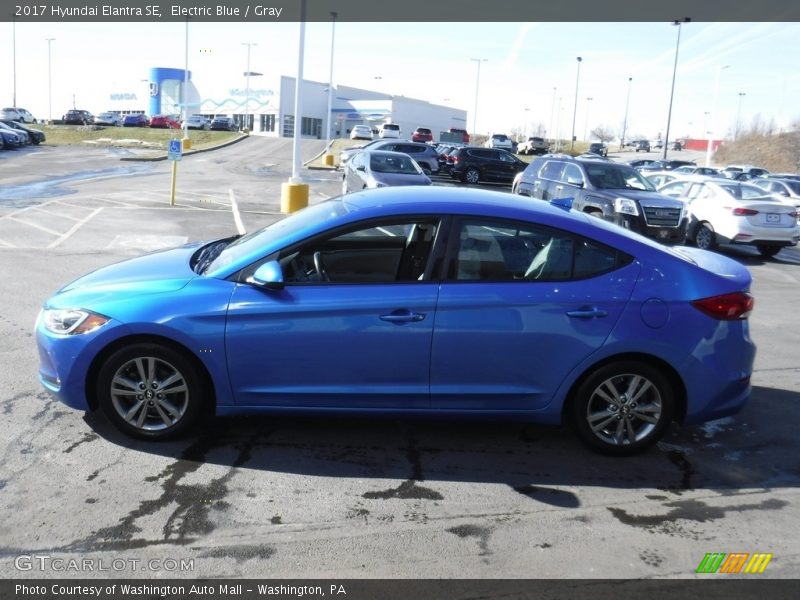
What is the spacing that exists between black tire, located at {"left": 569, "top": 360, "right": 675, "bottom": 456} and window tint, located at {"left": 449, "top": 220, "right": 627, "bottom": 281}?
654mm

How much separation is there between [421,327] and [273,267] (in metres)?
0.97

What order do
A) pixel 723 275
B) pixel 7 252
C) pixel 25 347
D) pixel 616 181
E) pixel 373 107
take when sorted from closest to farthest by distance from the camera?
pixel 723 275
pixel 25 347
pixel 7 252
pixel 616 181
pixel 373 107

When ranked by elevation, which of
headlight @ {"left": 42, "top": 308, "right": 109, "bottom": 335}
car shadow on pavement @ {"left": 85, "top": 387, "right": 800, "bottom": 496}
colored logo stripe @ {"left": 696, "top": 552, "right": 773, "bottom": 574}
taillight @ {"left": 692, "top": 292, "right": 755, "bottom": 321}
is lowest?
colored logo stripe @ {"left": 696, "top": 552, "right": 773, "bottom": 574}

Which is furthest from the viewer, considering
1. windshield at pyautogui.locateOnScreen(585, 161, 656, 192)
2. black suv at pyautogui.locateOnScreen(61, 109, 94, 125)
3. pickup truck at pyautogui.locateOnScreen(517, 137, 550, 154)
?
black suv at pyautogui.locateOnScreen(61, 109, 94, 125)

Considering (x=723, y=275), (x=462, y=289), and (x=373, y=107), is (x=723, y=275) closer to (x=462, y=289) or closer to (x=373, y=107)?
(x=462, y=289)

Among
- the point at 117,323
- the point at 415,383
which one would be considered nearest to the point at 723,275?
the point at 415,383

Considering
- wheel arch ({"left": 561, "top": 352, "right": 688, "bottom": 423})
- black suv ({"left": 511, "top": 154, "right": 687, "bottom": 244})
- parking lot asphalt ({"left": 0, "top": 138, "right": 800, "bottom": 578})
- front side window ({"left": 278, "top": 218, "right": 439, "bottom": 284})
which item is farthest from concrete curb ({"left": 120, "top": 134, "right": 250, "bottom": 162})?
wheel arch ({"left": 561, "top": 352, "right": 688, "bottom": 423})

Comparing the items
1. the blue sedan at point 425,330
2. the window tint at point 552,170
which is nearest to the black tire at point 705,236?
the window tint at point 552,170

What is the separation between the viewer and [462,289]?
4.44 meters

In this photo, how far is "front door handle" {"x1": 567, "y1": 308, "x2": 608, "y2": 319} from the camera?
4.45 m

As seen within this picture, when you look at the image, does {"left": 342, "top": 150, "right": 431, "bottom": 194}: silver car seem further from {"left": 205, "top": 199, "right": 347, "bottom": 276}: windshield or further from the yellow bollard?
{"left": 205, "top": 199, "right": 347, "bottom": 276}: windshield

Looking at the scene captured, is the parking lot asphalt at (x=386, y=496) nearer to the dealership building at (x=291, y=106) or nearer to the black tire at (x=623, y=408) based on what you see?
the black tire at (x=623, y=408)

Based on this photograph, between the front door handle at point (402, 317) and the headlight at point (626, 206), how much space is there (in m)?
10.4

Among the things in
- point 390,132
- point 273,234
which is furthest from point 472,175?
point 390,132
